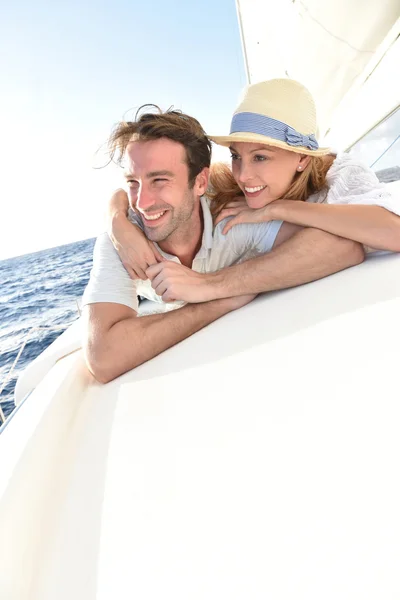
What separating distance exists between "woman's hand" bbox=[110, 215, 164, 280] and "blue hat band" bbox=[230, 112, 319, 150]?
1.48 feet

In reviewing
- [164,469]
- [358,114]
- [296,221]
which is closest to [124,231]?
[296,221]

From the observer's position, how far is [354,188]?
1.33m

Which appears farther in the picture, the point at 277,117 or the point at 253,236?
the point at 253,236

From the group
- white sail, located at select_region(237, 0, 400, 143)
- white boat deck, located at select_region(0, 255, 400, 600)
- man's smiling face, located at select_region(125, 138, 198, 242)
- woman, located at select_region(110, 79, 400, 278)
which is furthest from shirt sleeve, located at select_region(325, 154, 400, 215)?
white sail, located at select_region(237, 0, 400, 143)

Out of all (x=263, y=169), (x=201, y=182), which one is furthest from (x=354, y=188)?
(x=201, y=182)

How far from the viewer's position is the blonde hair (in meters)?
1.41

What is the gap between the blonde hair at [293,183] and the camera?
141cm

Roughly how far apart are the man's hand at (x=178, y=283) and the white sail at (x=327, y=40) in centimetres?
158

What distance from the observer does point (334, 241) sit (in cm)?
123

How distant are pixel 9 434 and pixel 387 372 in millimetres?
757

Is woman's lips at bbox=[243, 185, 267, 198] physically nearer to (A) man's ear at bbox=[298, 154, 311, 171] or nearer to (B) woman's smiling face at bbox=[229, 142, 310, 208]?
(B) woman's smiling face at bbox=[229, 142, 310, 208]

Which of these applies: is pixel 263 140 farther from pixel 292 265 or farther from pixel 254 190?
pixel 292 265

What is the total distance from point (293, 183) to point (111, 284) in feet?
2.32

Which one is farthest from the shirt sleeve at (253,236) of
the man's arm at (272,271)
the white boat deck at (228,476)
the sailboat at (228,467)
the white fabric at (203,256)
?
the white boat deck at (228,476)
